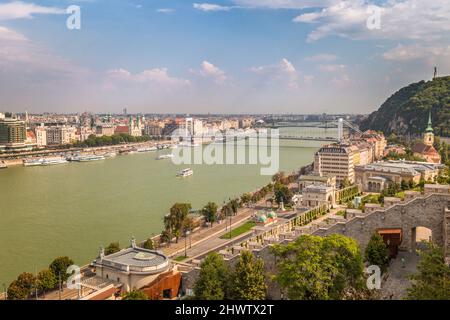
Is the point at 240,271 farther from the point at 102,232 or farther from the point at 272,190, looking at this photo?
the point at 272,190

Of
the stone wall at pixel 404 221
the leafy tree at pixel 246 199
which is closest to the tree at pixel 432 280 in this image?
the stone wall at pixel 404 221

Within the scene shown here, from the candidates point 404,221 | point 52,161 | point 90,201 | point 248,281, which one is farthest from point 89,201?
point 52,161

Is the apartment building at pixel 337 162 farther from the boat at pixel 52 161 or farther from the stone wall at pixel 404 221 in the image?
the boat at pixel 52 161

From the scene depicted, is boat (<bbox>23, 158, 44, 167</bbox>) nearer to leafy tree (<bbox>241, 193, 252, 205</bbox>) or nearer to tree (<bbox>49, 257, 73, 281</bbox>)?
leafy tree (<bbox>241, 193, 252, 205</bbox>)

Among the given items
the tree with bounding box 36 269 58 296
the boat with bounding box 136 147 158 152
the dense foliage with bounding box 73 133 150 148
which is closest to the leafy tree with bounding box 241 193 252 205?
the tree with bounding box 36 269 58 296

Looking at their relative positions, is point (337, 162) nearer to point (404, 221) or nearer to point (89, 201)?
point (89, 201)
